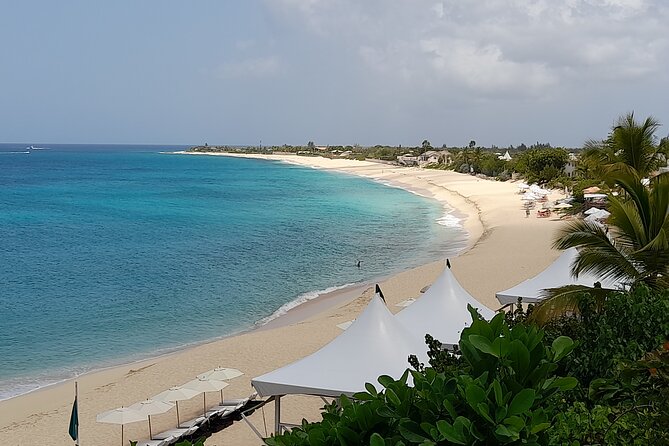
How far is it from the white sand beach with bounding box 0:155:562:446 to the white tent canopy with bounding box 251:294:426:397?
9.59 feet

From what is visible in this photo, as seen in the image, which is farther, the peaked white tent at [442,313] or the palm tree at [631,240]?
the peaked white tent at [442,313]

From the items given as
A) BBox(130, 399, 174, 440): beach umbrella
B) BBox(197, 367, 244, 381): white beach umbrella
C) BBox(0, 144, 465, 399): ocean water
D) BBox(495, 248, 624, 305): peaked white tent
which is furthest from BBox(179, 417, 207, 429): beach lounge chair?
BBox(0, 144, 465, 399): ocean water

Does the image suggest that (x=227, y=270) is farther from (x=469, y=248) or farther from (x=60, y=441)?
(x=60, y=441)

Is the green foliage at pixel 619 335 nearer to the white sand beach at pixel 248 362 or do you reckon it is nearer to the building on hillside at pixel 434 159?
the white sand beach at pixel 248 362

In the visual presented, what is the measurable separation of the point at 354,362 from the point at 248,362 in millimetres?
7585

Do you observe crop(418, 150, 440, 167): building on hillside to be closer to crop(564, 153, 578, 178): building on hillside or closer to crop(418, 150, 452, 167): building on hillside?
crop(418, 150, 452, 167): building on hillside

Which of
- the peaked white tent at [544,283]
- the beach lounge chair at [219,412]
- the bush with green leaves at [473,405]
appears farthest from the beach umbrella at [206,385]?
the bush with green leaves at [473,405]

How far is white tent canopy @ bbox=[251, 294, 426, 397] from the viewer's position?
8.52m

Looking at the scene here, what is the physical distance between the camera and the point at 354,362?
892 cm

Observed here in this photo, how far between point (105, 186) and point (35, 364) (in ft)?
237

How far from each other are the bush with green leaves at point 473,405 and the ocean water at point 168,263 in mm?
15602

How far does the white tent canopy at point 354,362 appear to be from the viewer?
8523 millimetres

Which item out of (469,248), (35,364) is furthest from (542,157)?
(35,364)

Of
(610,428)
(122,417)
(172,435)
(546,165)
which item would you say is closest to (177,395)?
(172,435)
